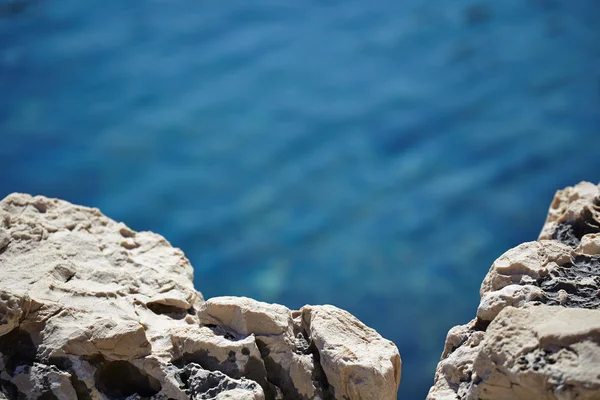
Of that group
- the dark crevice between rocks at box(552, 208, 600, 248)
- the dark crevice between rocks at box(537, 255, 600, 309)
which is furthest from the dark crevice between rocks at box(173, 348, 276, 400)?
the dark crevice between rocks at box(552, 208, 600, 248)

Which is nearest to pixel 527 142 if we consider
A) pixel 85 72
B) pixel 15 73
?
pixel 85 72

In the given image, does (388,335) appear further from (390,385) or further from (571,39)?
(571,39)

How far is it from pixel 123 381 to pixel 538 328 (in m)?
0.94

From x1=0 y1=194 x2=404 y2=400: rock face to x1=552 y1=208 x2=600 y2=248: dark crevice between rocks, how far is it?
2.06ft

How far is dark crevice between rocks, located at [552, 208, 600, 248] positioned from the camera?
225cm

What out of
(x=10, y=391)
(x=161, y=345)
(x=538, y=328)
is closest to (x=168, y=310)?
(x=161, y=345)

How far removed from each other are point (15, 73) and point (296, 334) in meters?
3.25

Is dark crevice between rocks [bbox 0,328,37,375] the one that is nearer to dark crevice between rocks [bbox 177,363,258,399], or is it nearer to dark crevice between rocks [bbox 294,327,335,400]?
dark crevice between rocks [bbox 177,363,258,399]

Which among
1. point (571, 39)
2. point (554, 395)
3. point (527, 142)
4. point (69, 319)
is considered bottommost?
point (554, 395)

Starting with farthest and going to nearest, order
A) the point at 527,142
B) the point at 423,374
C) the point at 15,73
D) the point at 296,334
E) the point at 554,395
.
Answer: the point at 15,73 → the point at 527,142 → the point at 423,374 → the point at 296,334 → the point at 554,395

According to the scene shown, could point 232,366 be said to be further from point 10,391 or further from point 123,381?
point 10,391

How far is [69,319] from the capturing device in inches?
75.9

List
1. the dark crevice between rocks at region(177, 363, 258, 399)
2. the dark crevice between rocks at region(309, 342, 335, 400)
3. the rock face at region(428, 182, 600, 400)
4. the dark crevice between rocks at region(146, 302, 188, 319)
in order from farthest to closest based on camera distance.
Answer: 1. the dark crevice between rocks at region(146, 302, 188, 319)
2. the dark crevice between rocks at region(309, 342, 335, 400)
3. the dark crevice between rocks at region(177, 363, 258, 399)
4. the rock face at region(428, 182, 600, 400)

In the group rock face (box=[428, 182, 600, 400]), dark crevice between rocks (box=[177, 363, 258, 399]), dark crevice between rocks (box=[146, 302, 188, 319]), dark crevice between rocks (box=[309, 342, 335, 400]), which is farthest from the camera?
dark crevice between rocks (box=[146, 302, 188, 319])
